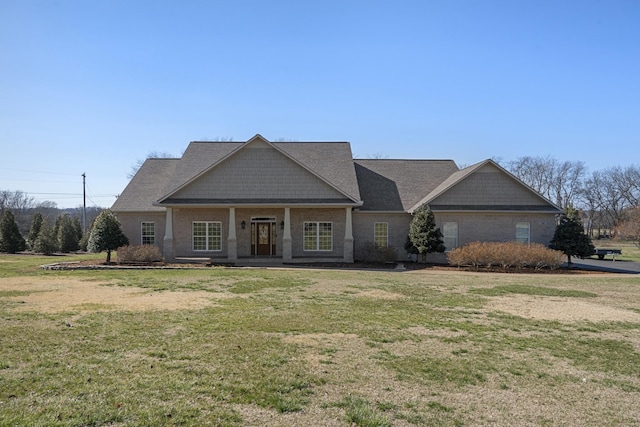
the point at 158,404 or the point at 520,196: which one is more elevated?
the point at 520,196

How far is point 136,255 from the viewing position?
73.0 ft

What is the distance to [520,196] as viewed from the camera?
994 inches

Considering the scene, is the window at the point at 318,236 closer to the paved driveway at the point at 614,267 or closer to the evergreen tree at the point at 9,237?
the paved driveway at the point at 614,267

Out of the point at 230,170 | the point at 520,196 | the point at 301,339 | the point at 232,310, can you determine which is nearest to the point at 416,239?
the point at 520,196

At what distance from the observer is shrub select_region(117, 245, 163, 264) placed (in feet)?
72.7

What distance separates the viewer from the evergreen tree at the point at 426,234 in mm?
23625

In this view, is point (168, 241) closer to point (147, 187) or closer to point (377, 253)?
point (147, 187)

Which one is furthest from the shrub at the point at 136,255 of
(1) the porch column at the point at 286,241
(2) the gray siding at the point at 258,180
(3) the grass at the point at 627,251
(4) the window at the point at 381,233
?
(3) the grass at the point at 627,251

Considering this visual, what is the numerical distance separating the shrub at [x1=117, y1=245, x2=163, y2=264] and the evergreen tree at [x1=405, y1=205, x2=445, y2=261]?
13143 millimetres

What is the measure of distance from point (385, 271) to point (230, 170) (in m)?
9.88

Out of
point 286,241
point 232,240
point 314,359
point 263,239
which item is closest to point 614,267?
point 286,241

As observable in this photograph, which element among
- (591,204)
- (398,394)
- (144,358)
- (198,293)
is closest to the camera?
(398,394)

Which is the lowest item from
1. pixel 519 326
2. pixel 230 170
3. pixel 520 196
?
pixel 519 326

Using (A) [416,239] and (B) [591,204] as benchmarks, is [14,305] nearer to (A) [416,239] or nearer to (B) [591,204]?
(A) [416,239]
